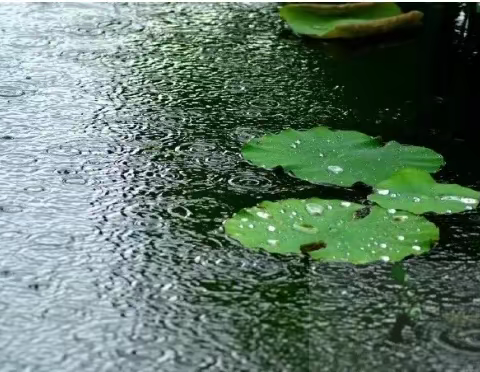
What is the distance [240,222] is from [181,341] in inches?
17.1

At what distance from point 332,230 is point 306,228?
5cm

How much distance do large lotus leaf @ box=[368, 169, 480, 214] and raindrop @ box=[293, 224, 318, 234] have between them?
20 centimetres

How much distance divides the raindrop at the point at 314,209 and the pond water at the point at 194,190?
0.10m

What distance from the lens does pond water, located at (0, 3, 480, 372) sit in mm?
1613

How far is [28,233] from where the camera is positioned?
77.1 inches

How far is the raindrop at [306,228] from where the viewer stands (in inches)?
77.1

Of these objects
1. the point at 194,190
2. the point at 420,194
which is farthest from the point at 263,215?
the point at 420,194

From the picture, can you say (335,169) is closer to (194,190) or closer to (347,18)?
(194,190)

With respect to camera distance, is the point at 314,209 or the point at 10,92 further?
the point at 10,92

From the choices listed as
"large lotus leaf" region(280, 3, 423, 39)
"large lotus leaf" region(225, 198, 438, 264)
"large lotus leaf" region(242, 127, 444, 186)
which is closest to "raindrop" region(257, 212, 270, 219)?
"large lotus leaf" region(225, 198, 438, 264)

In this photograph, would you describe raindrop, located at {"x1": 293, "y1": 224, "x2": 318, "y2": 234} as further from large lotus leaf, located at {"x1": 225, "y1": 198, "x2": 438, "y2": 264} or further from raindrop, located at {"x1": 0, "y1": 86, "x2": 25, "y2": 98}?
raindrop, located at {"x1": 0, "y1": 86, "x2": 25, "y2": 98}

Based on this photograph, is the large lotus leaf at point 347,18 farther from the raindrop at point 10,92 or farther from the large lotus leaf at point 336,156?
the raindrop at point 10,92

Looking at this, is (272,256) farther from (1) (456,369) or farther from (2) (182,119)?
(2) (182,119)

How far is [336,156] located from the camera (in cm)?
231
